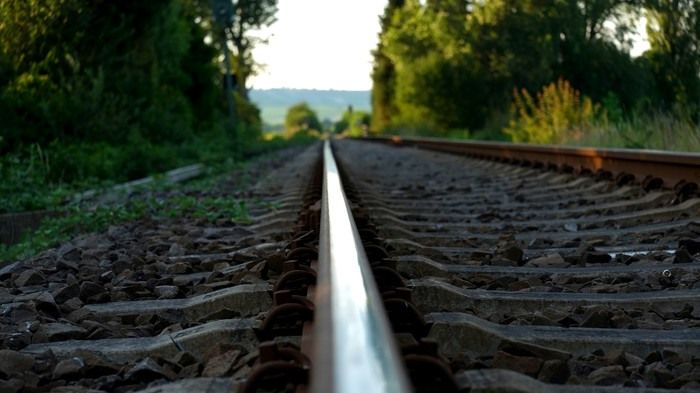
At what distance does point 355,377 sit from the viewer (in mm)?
1460

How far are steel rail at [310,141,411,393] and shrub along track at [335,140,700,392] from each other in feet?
0.59

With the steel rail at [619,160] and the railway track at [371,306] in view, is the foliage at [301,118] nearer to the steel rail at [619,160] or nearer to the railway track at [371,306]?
the steel rail at [619,160]

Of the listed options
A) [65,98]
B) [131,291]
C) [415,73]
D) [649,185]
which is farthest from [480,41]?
[131,291]

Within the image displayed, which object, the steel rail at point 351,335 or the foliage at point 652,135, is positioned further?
the foliage at point 652,135

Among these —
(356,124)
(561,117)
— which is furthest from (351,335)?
(356,124)

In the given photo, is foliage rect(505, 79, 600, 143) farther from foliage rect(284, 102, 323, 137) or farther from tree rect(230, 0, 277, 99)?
foliage rect(284, 102, 323, 137)

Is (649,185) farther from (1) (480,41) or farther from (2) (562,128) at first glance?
(1) (480,41)

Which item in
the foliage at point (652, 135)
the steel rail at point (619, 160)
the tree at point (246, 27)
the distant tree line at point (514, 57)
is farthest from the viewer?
the tree at point (246, 27)

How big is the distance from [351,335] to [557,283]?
1.89 metres

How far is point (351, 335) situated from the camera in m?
1.72

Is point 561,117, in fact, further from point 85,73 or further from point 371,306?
point 371,306

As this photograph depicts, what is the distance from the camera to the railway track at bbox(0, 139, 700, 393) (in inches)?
76.8

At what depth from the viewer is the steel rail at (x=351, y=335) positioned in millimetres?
1444

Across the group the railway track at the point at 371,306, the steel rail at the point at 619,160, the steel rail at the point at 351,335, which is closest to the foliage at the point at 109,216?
the railway track at the point at 371,306
